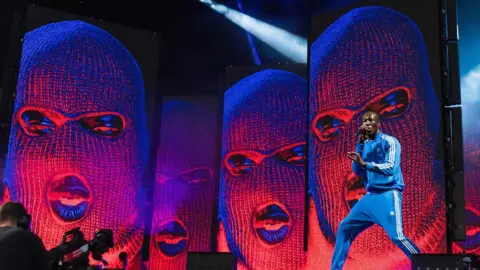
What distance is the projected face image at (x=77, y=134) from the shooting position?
27.7 ft

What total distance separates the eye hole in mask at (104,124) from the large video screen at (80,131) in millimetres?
16

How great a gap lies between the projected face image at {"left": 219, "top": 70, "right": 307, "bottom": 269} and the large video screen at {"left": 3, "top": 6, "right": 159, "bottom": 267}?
1508 millimetres

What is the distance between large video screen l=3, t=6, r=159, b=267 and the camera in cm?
846

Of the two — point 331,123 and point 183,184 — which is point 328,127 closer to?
point 331,123

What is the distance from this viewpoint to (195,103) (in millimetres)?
10570

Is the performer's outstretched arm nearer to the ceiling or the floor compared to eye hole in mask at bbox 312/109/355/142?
nearer to the floor

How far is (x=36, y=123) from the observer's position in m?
8.54

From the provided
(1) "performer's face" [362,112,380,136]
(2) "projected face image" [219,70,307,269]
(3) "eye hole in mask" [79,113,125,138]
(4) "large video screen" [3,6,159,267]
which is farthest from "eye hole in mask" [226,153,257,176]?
(1) "performer's face" [362,112,380,136]

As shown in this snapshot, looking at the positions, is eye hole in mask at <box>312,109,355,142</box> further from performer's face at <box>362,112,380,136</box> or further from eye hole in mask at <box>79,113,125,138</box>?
eye hole in mask at <box>79,113,125,138</box>

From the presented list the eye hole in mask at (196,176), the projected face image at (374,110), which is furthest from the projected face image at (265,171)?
the projected face image at (374,110)

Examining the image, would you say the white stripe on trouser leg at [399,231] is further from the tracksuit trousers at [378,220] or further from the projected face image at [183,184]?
the projected face image at [183,184]

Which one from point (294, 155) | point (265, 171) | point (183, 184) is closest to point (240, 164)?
point (265, 171)

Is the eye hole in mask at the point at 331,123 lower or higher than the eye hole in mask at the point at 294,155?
higher

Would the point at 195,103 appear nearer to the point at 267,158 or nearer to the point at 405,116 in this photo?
the point at 267,158
